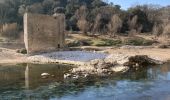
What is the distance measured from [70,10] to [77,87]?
49.4 metres

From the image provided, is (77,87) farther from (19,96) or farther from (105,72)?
(105,72)

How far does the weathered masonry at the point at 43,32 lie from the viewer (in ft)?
117

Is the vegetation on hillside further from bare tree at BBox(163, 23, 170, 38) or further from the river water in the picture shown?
the river water

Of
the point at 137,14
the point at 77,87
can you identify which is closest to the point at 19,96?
the point at 77,87

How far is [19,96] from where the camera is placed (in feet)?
59.0

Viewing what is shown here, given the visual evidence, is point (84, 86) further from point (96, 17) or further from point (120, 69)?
point (96, 17)

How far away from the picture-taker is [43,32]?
3669 cm

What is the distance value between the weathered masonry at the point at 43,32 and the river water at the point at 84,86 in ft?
28.9

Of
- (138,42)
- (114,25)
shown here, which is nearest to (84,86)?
(138,42)

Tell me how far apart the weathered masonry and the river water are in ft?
28.9

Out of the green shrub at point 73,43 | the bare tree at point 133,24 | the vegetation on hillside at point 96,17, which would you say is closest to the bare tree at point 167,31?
the vegetation on hillside at point 96,17

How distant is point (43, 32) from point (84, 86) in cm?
1719

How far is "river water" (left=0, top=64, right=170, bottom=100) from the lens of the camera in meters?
17.8

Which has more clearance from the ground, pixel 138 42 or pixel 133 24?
pixel 133 24
